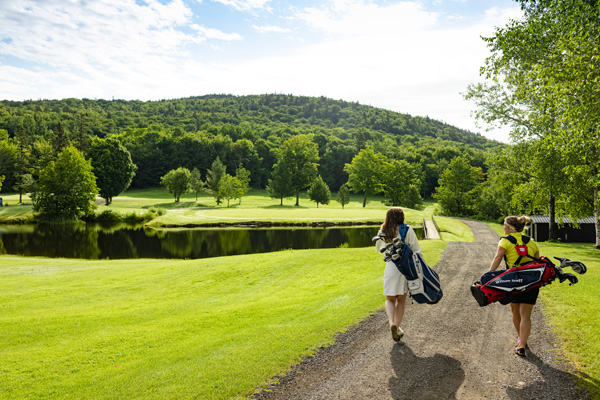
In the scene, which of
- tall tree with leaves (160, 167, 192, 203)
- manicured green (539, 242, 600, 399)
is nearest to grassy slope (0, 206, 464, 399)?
manicured green (539, 242, 600, 399)

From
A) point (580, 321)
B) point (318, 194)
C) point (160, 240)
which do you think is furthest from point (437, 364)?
point (318, 194)

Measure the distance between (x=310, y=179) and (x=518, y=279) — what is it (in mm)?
86739

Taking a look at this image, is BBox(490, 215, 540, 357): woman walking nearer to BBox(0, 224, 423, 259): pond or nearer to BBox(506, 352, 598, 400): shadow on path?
BBox(506, 352, 598, 400): shadow on path

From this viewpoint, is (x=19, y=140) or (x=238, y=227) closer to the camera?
(x=238, y=227)

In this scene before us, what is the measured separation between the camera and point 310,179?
305ft

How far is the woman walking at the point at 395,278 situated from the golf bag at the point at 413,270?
0.41 ft

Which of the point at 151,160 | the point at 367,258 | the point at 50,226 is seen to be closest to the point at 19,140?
the point at 151,160

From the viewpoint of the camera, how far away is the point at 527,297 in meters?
6.58

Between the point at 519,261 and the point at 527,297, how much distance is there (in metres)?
0.65

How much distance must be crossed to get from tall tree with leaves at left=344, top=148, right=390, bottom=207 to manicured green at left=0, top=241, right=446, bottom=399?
7106 cm

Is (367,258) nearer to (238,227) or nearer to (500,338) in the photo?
(500,338)

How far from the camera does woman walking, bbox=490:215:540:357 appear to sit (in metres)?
6.61

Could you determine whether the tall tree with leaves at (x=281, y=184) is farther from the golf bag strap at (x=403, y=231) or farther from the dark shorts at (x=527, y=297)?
the dark shorts at (x=527, y=297)

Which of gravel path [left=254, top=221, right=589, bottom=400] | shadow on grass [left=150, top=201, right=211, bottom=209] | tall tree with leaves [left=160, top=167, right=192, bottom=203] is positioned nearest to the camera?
gravel path [left=254, top=221, right=589, bottom=400]
